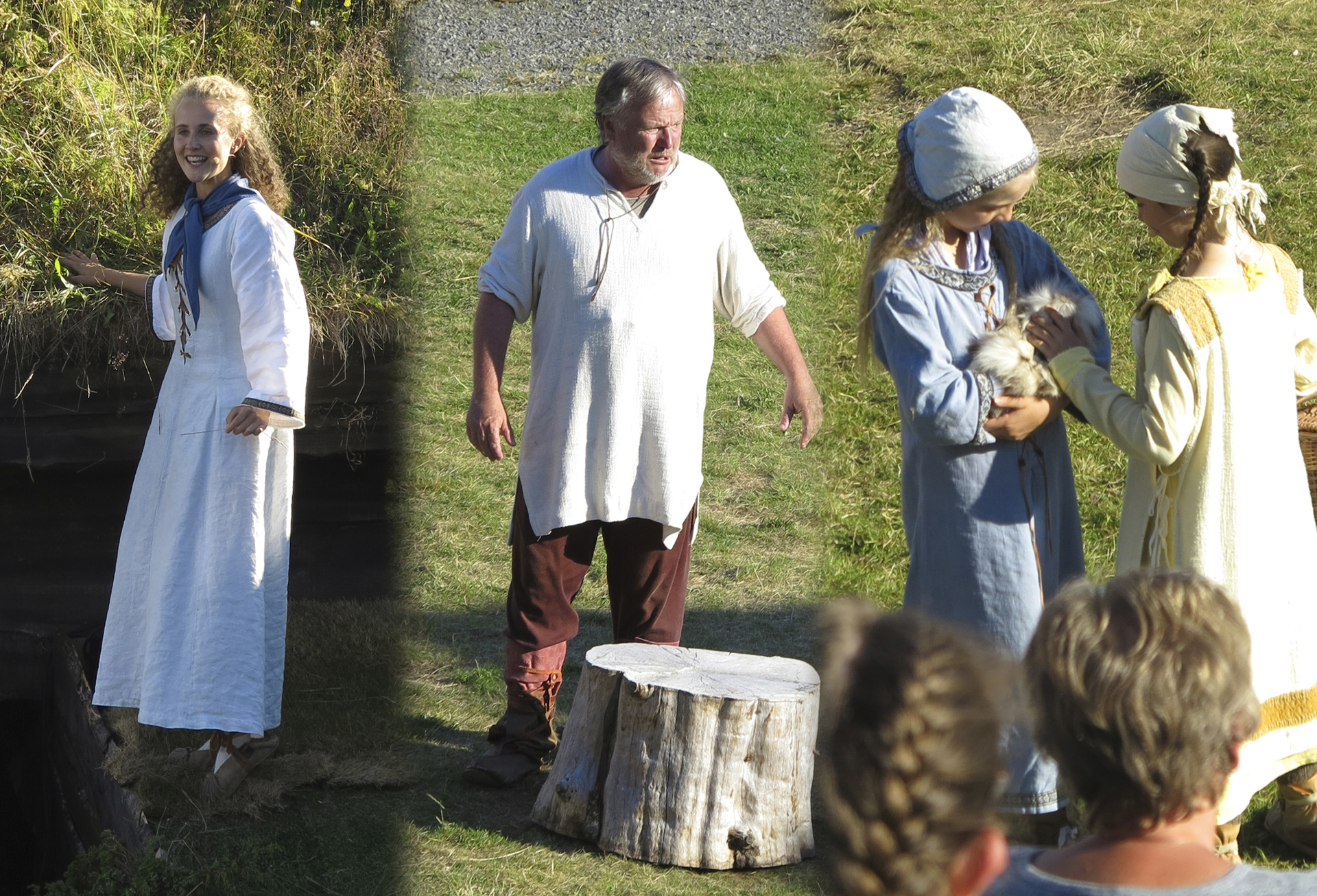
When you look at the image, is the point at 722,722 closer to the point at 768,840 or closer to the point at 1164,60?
the point at 768,840

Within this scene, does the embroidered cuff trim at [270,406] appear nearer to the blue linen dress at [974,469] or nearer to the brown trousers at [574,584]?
the brown trousers at [574,584]

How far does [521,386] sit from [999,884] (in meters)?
5.95

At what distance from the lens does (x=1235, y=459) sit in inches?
107

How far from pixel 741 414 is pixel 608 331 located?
3.41 meters

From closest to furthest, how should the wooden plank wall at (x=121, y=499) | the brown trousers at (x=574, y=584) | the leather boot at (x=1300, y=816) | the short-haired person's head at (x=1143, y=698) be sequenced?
the short-haired person's head at (x=1143, y=698), the leather boot at (x=1300, y=816), the brown trousers at (x=574, y=584), the wooden plank wall at (x=121, y=499)

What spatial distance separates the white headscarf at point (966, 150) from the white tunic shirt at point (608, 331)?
937 mm

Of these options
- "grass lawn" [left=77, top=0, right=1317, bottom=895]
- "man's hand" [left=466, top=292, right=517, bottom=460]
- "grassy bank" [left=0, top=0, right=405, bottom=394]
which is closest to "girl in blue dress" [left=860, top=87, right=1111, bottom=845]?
"grass lawn" [left=77, top=0, right=1317, bottom=895]

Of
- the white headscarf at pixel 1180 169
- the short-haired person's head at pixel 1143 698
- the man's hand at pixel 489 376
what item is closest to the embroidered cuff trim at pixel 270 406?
the man's hand at pixel 489 376

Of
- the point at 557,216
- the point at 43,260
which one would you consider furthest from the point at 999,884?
the point at 43,260

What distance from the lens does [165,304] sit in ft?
13.3

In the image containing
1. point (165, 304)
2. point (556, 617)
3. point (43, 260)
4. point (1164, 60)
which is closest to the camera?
point (556, 617)

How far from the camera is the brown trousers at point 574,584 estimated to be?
3.59 metres

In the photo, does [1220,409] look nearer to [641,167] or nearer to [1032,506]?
[1032,506]

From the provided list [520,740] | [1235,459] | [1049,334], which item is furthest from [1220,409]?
[520,740]
